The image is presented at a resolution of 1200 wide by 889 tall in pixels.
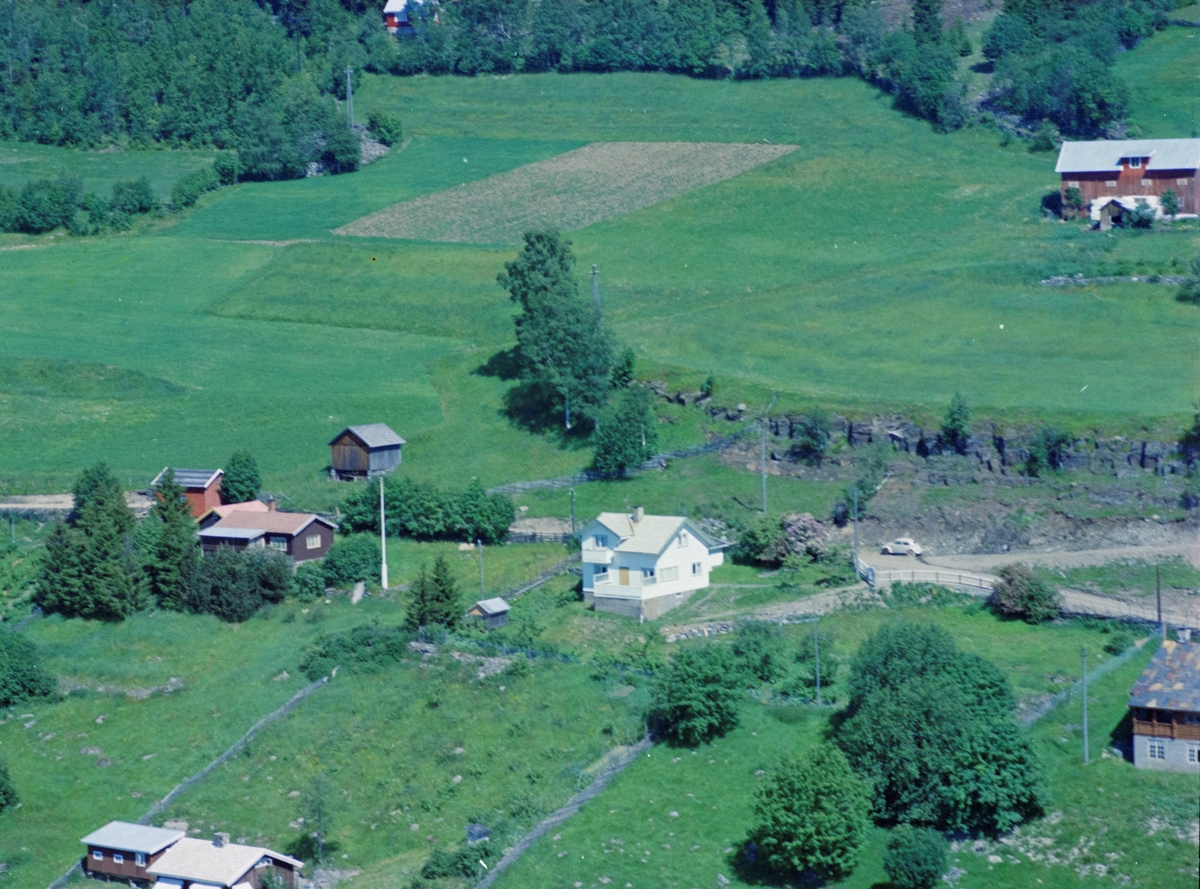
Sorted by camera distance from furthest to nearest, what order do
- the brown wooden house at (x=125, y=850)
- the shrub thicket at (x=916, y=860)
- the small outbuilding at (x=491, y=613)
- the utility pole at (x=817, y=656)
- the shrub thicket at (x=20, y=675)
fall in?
the small outbuilding at (x=491, y=613) < the shrub thicket at (x=20, y=675) < the utility pole at (x=817, y=656) < the brown wooden house at (x=125, y=850) < the shrub thicket at (x=916, y=860)

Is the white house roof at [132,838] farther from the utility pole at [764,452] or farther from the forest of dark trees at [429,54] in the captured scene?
the forest of dark trees at [429,54]

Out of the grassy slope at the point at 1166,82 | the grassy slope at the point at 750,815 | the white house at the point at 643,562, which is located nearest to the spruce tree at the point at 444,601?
the white house at the point at 643,562

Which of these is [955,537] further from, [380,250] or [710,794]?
[380,250]

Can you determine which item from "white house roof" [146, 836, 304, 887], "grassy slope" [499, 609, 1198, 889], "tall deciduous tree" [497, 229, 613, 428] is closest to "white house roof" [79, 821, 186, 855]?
"white house roof" [146, 836, 304, 887]

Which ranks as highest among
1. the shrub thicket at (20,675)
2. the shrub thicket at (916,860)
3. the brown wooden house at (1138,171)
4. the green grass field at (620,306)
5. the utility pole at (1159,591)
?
the brown wooden house at (1138,171)

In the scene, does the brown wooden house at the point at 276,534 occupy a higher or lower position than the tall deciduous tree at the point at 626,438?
lower

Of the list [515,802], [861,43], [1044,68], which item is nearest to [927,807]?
[515,802]

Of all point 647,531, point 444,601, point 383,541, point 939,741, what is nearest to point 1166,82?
point 647,531
